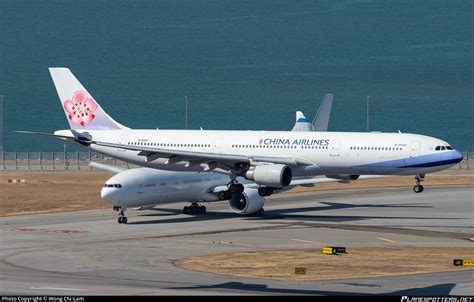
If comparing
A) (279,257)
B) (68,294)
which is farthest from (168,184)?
(68,294)

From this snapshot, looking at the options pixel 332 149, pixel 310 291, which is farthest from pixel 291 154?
pixel 310 291

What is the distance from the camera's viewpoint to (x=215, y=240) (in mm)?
62344

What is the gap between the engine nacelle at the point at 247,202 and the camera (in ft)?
254

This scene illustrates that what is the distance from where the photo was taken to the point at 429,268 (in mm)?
49125

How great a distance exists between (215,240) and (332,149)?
19.3 m

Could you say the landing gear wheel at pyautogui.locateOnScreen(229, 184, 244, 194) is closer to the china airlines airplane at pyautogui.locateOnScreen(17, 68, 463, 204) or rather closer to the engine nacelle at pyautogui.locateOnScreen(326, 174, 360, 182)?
the china airlines airplane at pyautogui.locateOnScreen(17, 68, 463, 204)

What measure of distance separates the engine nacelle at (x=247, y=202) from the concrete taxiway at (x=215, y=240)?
822mm

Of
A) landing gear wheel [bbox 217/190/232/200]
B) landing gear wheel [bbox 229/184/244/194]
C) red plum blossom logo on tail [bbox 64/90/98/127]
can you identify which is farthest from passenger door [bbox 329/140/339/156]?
red plum blossom logo on tail [bbox 64/90/98/127]

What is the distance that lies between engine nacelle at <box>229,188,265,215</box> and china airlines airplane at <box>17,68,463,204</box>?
1.58 ft

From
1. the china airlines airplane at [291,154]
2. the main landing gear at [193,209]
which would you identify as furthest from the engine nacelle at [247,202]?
the main landing gear at [193,209]

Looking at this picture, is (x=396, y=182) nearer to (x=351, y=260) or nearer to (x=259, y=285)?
(x=351, y=260)

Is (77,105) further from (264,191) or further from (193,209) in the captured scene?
(264,191)

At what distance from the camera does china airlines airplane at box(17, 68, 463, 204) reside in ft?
250

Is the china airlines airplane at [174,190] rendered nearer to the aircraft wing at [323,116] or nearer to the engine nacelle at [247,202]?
the engine nacelle at [247,202]
